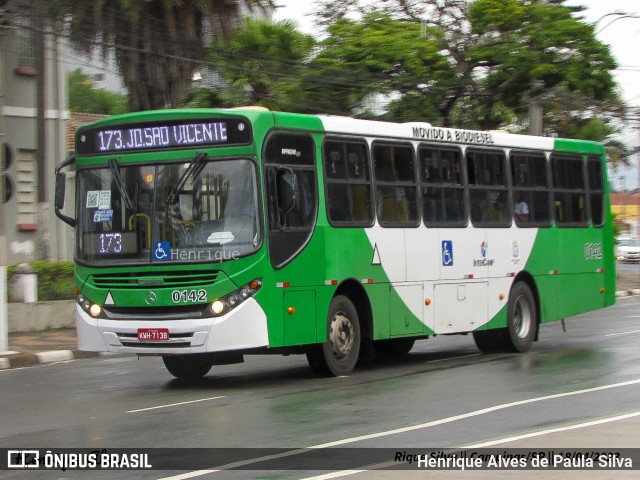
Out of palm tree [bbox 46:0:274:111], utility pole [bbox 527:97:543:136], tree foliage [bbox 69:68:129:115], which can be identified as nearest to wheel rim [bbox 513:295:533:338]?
→ palm tree [bbox 46:0:274:111]

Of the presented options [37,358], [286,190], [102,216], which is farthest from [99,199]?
[37,358]

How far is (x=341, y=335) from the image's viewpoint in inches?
559

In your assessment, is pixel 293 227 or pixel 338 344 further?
pixel 338 344

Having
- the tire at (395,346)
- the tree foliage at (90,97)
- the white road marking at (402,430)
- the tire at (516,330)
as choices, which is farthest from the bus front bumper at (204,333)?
the tree foliage at (90,97)

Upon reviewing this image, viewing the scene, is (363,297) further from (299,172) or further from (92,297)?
(92,297)

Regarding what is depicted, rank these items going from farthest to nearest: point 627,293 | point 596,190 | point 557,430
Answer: point 627,293
point 596,190
point 557,430

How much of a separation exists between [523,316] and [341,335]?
4.71 metres

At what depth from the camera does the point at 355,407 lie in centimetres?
1112

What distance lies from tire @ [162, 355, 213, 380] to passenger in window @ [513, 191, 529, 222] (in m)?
5.70

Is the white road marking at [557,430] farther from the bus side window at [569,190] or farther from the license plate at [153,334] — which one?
the bus side window at [569,190]

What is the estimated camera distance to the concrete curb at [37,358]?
17.3 metres

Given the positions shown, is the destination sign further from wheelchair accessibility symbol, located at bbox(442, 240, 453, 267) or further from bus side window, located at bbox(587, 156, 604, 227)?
bus side window, located at bbox(587, 156, 604, 227)

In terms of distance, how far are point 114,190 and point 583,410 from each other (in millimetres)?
5965

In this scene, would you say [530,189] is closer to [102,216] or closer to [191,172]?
[191,172]
